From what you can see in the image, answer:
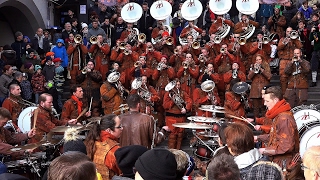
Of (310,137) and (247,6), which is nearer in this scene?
(310,137)

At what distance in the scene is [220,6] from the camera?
13156 mm

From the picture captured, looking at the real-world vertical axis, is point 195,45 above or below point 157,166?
above

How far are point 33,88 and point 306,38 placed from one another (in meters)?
7.85

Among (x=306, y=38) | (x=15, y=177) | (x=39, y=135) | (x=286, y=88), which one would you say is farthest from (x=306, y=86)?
(x=15, y=177)

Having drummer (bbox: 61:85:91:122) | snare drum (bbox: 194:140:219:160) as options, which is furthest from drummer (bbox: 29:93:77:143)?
snare drum (bbox: 194:140:219:160)

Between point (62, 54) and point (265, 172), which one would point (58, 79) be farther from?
point (265, 172)

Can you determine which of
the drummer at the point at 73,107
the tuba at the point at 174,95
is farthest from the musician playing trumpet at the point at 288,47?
the drummer at the point at 73,107

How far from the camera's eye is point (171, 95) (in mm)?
9945

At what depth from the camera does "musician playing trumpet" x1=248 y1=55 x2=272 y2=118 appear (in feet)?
34.2

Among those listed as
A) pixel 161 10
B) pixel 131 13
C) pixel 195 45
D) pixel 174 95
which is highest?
pixel 161 10

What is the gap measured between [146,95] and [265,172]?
6978 mm

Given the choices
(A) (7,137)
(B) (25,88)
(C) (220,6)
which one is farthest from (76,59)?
(A) (7,137)

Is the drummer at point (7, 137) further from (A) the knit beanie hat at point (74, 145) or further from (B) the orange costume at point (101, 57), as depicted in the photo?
(B) the orange costume at point (101, 57)

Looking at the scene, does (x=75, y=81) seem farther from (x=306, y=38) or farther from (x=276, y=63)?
(x=306, y=38)
